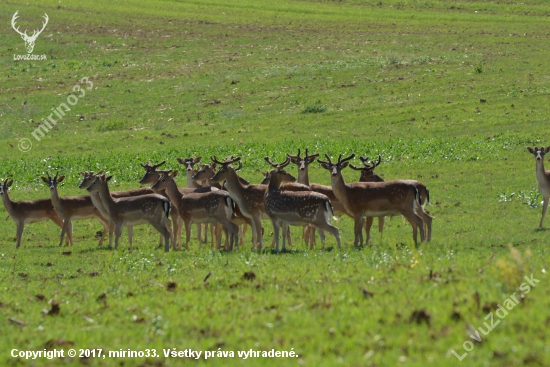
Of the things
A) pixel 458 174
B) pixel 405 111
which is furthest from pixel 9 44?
pixel 458 174

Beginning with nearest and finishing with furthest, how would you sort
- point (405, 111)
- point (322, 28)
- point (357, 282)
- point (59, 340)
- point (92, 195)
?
point (59, 340), point (357, 282), point (92, 195), point (405, 111), point (322, 28)

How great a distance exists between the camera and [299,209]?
53.6 feet

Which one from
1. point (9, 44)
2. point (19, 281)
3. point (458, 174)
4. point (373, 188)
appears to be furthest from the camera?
point (9, 44)

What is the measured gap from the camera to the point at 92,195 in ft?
64.7

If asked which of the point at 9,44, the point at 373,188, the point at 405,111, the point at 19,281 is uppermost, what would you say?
the point at 9,44

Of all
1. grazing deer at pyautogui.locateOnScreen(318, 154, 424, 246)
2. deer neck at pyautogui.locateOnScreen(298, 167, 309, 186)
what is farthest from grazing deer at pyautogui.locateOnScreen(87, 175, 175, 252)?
grazing deer at pyautogui.locateOnScreen(318, 154, 424, 246)

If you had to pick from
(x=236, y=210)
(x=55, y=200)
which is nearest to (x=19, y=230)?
(x=55, y=200)

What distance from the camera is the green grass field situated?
29.6 ft

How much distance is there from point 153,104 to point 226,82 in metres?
5.50

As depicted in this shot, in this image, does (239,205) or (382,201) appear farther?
(239,205)

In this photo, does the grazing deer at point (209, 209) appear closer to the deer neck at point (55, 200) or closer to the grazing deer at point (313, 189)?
the grazing deer at point (313, 189)

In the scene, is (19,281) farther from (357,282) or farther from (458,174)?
(458,174)

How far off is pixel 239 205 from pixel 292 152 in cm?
1219

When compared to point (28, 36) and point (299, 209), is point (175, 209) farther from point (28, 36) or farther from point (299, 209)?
point (28, 36)
